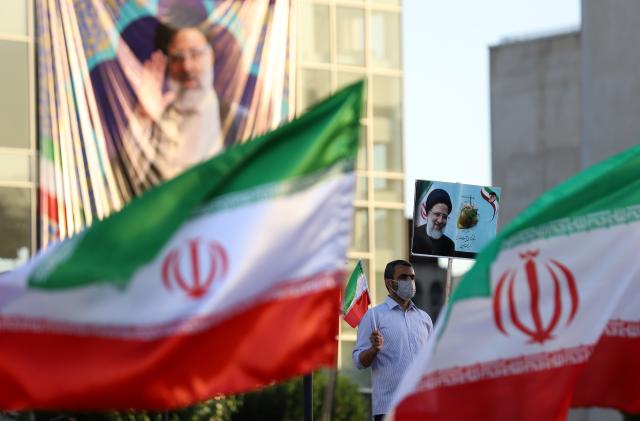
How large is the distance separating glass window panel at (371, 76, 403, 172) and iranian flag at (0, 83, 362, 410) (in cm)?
2687

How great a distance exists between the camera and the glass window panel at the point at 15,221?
97.5 ft

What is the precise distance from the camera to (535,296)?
8.24 meters

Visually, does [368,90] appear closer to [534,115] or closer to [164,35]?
[164,35]

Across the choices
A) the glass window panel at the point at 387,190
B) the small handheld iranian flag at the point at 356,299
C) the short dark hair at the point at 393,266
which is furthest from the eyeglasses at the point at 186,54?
the short dark hair at the point at 393,266

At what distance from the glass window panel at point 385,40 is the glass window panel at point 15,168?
7.71 m

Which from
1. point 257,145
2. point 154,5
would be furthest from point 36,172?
point 257,145

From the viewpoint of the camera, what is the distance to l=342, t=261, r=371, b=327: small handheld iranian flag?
638 inches

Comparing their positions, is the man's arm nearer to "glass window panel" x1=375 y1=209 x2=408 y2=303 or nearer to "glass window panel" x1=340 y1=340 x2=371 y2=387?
"glass window panel" x1=340 y1=340 x2=371 y2=387

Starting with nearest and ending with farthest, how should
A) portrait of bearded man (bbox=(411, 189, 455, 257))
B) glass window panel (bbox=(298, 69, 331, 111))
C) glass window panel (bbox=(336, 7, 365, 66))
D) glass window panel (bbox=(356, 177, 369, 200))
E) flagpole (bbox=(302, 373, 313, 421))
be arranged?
1. flagpole (bbox=(302, 373, 313, 421))
2. portrait of bearded man (bbox=(411, 189, 455, 257))
3. glass window panel (bbox=(298, 69, 331, 111))
4. glass window panel (bbox=(336, 7, 365, 66))
5. glass window panel (bbox=(356, 177, 369, 200))

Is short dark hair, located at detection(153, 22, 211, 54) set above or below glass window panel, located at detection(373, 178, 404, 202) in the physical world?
above

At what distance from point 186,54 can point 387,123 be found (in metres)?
7.53

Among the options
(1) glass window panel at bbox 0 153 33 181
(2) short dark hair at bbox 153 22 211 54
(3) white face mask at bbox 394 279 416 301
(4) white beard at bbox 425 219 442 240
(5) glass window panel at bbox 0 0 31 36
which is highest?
(5) glass window panel at bbox 0 0 31 36

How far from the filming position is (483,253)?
8258mm

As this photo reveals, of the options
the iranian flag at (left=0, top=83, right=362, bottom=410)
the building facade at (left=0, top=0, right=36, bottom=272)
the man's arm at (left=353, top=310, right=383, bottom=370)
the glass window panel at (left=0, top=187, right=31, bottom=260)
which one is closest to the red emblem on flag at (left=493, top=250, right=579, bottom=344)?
the iranian flag at (left=0, top=83, right=362, bottom=410)
